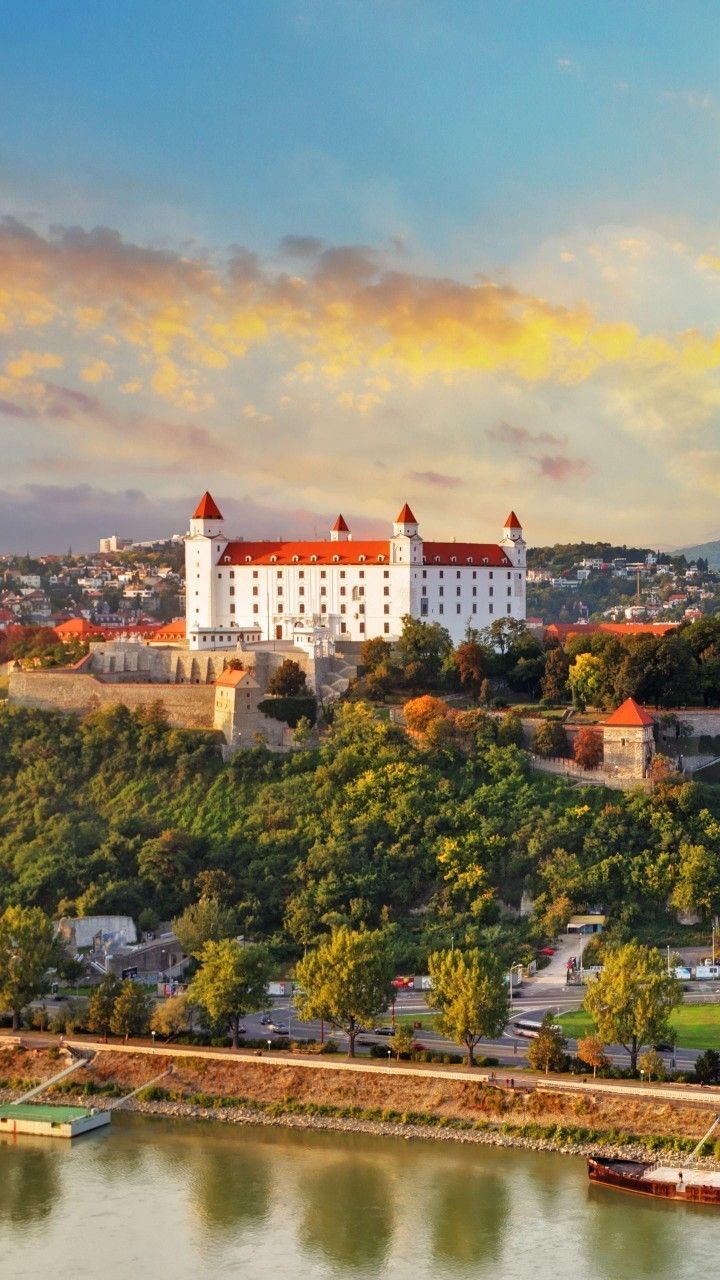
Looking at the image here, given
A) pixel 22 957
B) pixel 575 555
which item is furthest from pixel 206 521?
pixel 575 555

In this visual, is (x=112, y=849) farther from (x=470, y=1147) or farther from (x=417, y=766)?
(x=470, y=1147)

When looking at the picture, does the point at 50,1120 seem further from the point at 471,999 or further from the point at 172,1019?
the point at 471,999

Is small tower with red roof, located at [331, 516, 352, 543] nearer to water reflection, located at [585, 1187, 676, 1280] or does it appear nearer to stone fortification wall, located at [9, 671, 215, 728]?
stone fortification wall, located at [9, 671, 215, 728]

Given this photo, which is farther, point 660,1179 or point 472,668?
point 472,668

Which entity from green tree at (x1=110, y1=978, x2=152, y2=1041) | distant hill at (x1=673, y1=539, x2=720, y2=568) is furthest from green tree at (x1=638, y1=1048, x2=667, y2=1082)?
distant hill at (x1=673, y1=539, x2=720, y2=568)

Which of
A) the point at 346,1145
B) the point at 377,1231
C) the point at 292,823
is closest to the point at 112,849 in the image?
the point at 292,823

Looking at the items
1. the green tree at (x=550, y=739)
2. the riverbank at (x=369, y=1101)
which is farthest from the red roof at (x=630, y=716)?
the riverbank at (x=369, y=1101)

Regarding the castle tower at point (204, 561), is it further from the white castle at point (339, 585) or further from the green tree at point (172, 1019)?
the green tree at point (172, 1019)
